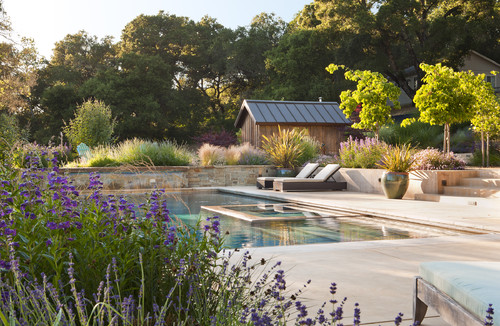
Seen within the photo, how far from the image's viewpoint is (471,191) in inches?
400

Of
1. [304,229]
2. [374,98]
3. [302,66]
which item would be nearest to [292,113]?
[374,98]

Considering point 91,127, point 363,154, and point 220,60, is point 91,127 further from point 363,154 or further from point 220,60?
point 220,60

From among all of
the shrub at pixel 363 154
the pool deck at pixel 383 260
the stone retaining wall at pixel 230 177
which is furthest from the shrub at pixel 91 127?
the pool deck at pixel 383 260

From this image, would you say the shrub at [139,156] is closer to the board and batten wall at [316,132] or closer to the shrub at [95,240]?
the board and batten wall at [316,132]

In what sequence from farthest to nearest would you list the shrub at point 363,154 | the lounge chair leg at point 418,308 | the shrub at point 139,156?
the shrub at point 139,156
the shrub at point 363,154
the lounge chair leg at point 418,308

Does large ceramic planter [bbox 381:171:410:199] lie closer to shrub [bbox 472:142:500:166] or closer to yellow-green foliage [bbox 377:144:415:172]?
yellow-green foliage [bbox 377:144:415:172]

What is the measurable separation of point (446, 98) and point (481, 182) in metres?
2.20

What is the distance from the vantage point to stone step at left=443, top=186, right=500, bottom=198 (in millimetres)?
9797

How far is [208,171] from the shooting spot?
16.0 m

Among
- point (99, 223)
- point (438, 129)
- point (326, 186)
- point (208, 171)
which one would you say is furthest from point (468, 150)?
point (99, 223)

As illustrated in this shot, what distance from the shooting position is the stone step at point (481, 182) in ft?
33.4

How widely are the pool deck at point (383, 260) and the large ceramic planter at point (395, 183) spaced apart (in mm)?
2542

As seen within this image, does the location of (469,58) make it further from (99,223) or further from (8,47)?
(99,223)

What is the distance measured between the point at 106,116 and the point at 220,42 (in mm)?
16139
